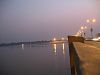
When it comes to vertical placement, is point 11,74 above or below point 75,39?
below

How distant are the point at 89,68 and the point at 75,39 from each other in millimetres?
6478

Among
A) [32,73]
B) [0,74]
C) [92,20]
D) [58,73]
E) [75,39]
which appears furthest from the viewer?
[0,74]

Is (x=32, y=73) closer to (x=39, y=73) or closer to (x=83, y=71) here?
(x=39, y=73)

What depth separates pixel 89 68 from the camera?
2.72 metres

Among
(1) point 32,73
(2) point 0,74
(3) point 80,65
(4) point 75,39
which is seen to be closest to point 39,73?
(1) point 32,73

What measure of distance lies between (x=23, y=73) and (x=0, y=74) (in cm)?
457

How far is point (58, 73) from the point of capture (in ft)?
124

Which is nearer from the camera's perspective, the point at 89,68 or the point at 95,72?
the point at 95,72

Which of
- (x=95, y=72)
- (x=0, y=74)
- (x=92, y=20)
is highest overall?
(x=92, y=20)

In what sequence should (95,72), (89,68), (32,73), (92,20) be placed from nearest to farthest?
(95,72) < (89,68) < (92,20) < (32,73)

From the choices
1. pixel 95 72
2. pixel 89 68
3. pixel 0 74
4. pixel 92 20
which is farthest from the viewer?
pixel 0 74

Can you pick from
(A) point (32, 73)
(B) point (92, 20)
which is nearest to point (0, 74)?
(A) point (32, 73)

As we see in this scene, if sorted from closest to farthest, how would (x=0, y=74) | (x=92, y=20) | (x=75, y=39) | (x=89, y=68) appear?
(x=89, y=68), (x=75, y=39), (x=92, y=20), (x=0, y=74)

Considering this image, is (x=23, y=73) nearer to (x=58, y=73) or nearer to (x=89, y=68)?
(x=58, y=73)
